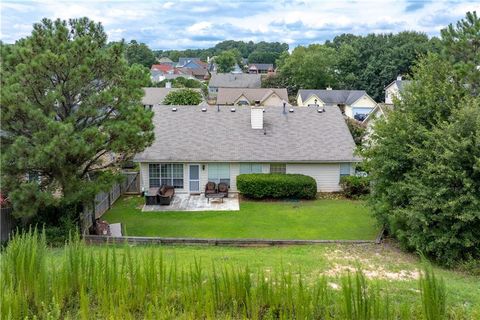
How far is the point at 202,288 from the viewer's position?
5914 mm

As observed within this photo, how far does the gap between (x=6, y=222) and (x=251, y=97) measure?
4405cm

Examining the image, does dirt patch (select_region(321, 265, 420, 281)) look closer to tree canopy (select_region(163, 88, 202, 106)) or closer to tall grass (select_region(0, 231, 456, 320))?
tall grass (select_region(0, 231, 456, 320))

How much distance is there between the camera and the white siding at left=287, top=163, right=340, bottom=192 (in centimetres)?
2234

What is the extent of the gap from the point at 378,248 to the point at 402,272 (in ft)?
9.62

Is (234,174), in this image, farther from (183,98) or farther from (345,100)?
(345,100)

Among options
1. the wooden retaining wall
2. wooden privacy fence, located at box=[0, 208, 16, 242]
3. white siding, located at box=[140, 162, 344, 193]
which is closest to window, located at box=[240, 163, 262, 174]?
white siding, located at box=[140, 162, 344, 193]

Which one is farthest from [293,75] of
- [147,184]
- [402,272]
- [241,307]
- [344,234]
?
[241,307]

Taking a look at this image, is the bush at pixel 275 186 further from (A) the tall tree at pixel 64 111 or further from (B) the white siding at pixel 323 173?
(A) the tall tree at pixel 64 111

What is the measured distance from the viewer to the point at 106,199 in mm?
19328

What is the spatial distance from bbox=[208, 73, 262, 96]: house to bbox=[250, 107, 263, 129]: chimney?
166 ft

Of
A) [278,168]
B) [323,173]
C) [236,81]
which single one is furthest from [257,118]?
[236,81]

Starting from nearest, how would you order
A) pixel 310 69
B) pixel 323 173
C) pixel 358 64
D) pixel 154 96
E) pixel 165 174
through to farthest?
pixel 165 174 < pixel 323 173 < pixel 154 96 < pixel 310 69 < pixel 358 64

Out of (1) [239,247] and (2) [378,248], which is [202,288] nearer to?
(1) [239,247]

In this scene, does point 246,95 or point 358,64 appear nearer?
point 246,95
